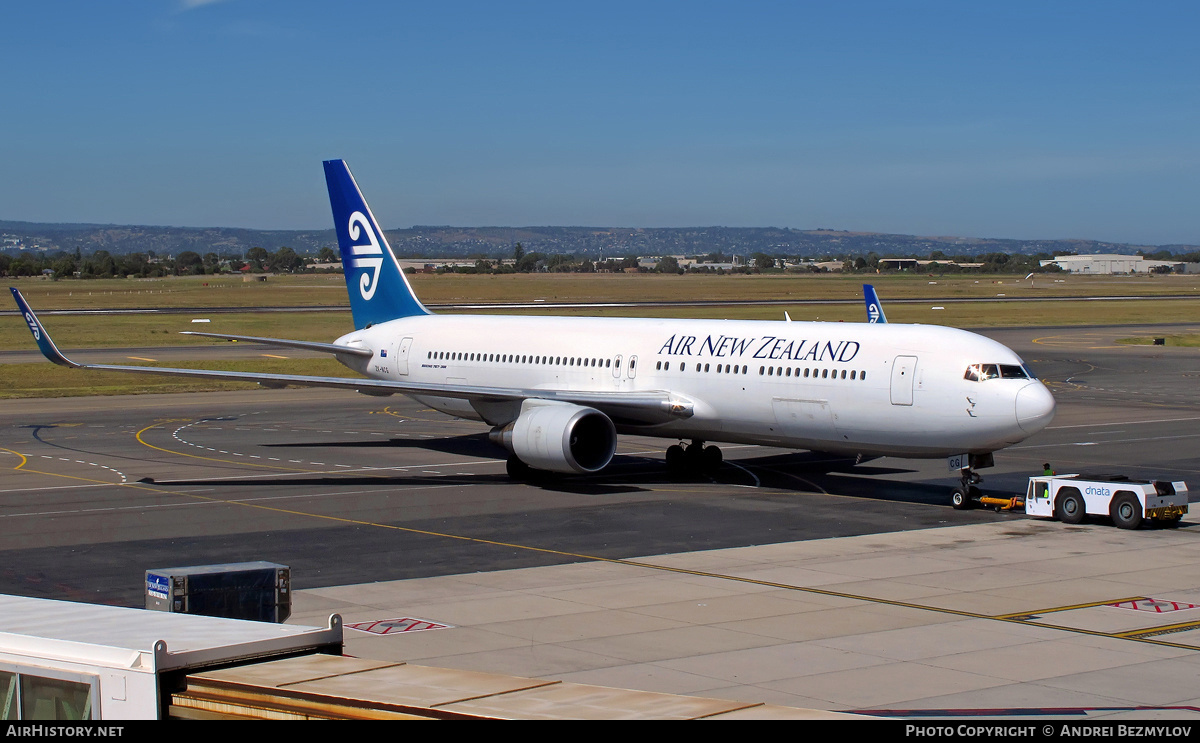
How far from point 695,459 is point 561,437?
5484 millimetres

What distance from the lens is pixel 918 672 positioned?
16172mm

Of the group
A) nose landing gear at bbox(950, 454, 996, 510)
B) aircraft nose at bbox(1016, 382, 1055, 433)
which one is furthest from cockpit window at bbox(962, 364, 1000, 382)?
nose landing gear at bbox(950, 454, 996, 510)

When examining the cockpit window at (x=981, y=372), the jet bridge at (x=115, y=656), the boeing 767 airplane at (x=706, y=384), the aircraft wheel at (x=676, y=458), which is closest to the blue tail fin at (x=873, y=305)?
the boeing 767 airplane at (x=706, y=384)

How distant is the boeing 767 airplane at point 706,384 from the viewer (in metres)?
28.5

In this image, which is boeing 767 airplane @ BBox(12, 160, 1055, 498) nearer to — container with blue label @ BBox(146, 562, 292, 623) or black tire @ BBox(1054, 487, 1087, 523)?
black tire @ BBox(1054, 487, 1087, 523)

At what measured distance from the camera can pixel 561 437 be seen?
31.5 metres

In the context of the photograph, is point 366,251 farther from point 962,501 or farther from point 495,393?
point 962,501

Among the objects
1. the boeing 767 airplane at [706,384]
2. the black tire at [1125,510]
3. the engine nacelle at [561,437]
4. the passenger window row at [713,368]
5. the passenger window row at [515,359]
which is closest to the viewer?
the black tire at [1125,510]

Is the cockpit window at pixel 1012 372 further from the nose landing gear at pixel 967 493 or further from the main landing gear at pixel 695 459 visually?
the main landing gear at pixel 695 459

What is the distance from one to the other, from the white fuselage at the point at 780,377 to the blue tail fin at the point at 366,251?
4246 mm

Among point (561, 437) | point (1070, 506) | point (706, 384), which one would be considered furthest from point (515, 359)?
point (1070, 506)

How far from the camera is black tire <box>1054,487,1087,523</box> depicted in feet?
90.5
